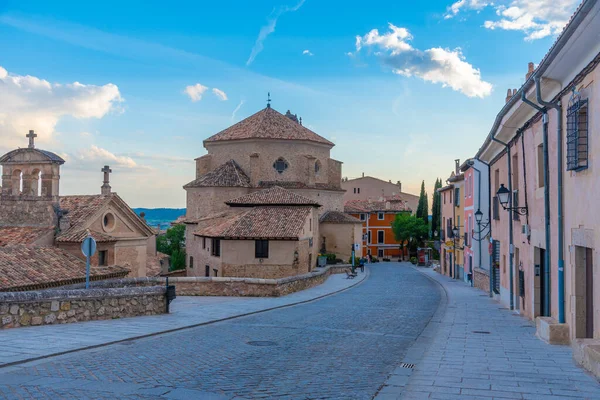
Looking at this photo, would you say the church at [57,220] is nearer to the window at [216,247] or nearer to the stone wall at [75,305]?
the stone wall at [75,305]

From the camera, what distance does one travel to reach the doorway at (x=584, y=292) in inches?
382

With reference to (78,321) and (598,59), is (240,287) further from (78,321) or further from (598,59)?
(598,59)

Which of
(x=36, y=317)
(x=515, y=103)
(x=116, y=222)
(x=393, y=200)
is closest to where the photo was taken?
(x=36, y=317)

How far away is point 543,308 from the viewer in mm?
14031

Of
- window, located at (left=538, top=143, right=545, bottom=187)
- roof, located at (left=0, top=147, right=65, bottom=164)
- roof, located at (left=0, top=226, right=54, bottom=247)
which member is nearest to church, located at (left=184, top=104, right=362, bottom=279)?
roof, located at (left=0, top=147, right=65, bottom=164)

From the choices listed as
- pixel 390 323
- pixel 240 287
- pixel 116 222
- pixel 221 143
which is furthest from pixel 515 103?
pixel 221 143

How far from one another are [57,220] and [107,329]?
13138 mm

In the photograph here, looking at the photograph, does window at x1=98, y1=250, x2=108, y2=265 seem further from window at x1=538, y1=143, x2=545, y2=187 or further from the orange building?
the orange building

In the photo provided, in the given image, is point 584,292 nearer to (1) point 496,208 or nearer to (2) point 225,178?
(1) point 496,208

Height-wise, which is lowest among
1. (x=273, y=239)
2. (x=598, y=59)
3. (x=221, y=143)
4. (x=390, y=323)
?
(x=390, y=323)

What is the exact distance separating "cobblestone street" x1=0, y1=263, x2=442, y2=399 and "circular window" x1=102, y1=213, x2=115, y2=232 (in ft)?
42.1

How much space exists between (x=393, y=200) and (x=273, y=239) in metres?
48.3

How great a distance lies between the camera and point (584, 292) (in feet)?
32.6

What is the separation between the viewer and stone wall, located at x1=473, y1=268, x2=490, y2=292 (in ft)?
89.0
